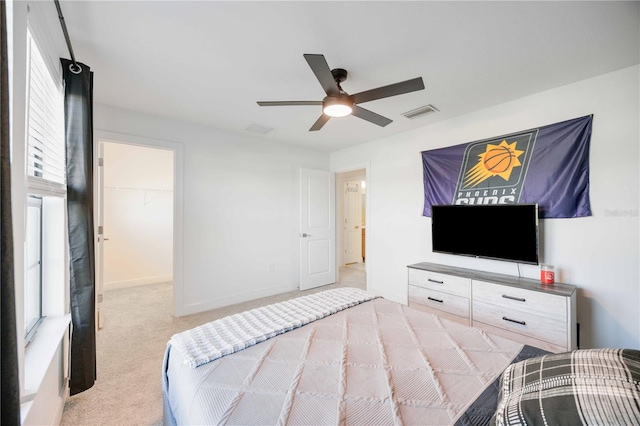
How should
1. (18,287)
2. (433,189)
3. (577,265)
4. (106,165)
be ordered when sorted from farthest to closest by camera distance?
(106,165) → (433,189) → (577,265) → (18,287)

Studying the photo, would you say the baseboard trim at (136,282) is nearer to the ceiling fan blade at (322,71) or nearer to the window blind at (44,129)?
the window blind at (44,129)

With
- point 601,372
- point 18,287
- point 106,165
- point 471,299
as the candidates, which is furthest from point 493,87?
point 106,165

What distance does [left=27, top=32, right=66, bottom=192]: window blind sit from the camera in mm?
1334

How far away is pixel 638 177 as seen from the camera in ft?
6.79

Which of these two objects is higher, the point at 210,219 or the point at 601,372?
the point at 210,219

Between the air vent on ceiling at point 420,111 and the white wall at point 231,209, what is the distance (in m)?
1.99

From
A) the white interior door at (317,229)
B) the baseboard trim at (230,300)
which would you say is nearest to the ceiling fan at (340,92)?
the white interior door at (317,229)

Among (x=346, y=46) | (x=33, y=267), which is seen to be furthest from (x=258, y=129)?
(x=33, y=267)

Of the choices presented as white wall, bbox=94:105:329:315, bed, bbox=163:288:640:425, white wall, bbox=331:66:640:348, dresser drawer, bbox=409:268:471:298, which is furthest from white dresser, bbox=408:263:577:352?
white wall, bbox=94:105:329:315

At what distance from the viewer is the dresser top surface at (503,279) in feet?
7.17

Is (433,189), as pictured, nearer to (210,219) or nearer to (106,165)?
(210,219)

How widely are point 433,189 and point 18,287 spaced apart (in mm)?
3562

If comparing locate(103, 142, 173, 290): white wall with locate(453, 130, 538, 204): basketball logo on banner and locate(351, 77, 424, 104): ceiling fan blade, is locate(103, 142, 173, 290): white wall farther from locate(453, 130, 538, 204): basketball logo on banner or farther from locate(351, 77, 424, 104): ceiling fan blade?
locate(453, 130, 538, 204): basketball logo on banner

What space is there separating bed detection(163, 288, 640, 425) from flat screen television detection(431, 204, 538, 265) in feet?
4.62
